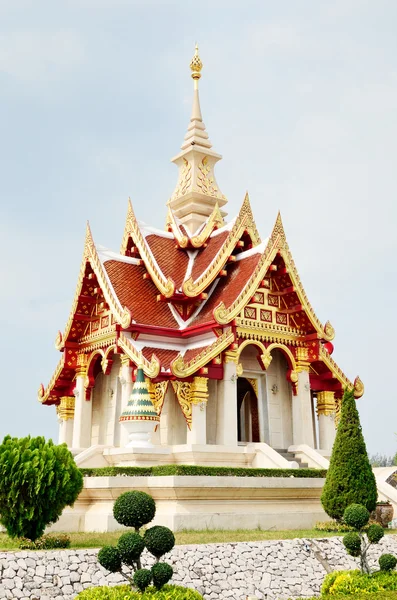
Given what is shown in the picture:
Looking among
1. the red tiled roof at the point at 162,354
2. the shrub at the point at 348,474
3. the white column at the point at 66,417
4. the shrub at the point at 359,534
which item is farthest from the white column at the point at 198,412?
the shrub at the point at 359,534

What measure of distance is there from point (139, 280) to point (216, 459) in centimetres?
554

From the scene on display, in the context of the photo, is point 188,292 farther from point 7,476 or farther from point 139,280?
point 7,476

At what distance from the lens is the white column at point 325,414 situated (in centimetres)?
1823

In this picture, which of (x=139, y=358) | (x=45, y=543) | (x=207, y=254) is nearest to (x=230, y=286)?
(x=207, y=254)

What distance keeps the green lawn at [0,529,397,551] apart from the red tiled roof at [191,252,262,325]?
18.3 feet

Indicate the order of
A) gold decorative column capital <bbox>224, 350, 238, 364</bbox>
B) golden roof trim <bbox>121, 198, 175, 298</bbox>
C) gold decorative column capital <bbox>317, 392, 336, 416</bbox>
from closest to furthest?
1. gold decorative column capital <bbox>224, 350, 238, 364</bbox>
2. golden roof trim <bbox>121, 198, 175, 298</bbox>
3. gold decorative column capital <bbox>317, 392, 336, 416</bbox>

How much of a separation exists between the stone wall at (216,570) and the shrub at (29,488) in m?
1.44

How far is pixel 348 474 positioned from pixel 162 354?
569 cm

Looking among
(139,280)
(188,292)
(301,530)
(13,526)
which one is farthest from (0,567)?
(139,280)

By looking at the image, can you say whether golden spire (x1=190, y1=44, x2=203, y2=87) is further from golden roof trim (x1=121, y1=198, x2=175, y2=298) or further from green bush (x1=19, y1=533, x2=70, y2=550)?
green bush (x1=19, y1=533, x2=70, y2=550)

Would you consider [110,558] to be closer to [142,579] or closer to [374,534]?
[142,579]

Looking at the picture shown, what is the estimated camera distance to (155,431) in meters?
16.3

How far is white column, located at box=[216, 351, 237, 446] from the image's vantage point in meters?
15.7

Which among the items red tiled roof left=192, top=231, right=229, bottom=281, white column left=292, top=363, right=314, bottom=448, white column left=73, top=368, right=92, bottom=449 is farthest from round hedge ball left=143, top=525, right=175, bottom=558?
white column left=73, top=368, right=92, bottom=449
